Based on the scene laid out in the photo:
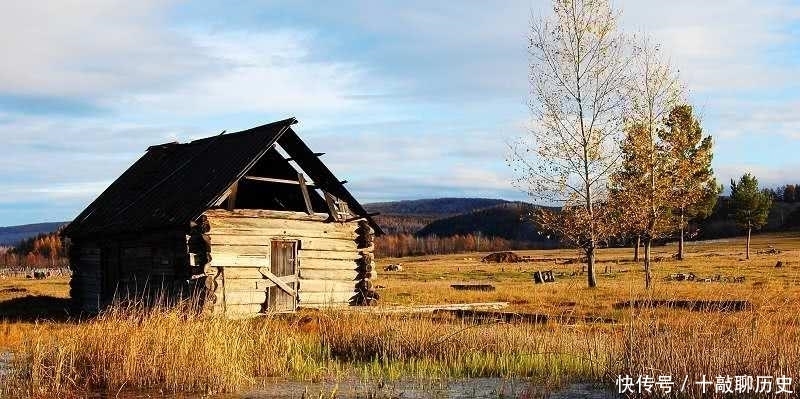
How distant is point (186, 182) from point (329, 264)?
4624mm

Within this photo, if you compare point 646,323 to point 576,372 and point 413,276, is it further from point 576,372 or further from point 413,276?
point 413,276

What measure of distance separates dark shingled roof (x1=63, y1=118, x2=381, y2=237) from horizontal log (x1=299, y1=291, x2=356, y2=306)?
2377 millimetres

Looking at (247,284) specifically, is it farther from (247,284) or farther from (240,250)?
(240,250)

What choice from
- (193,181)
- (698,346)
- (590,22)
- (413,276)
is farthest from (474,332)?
(413,276)

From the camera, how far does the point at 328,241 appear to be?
24.1 m

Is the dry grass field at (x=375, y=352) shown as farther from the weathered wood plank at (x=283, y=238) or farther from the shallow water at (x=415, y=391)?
the weathered wood plank at (x=283, y=238)

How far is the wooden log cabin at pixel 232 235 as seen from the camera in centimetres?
2145

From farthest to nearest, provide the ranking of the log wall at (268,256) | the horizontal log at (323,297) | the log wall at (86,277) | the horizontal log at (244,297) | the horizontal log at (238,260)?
1. the log wall at (86,277)
2. the horizontal log at (323,297)
3. the horizontal log at (244,297)
4. the log wall at (268,256)
5. the horizontal log at (238,260)

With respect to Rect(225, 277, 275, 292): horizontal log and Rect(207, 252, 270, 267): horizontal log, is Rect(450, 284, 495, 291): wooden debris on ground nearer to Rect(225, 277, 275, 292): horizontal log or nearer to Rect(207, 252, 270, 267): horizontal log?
Rect(225, 277, 275, 292): horizontal log

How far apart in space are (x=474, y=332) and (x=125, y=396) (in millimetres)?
5778

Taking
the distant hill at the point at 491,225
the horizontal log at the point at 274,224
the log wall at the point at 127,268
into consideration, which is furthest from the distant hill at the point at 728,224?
the log wall at the point at 127,268

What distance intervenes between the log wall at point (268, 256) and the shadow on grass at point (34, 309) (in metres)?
5.29

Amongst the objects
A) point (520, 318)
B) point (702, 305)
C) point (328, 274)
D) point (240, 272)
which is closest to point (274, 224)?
point (240, 272)

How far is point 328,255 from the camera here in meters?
24.1
